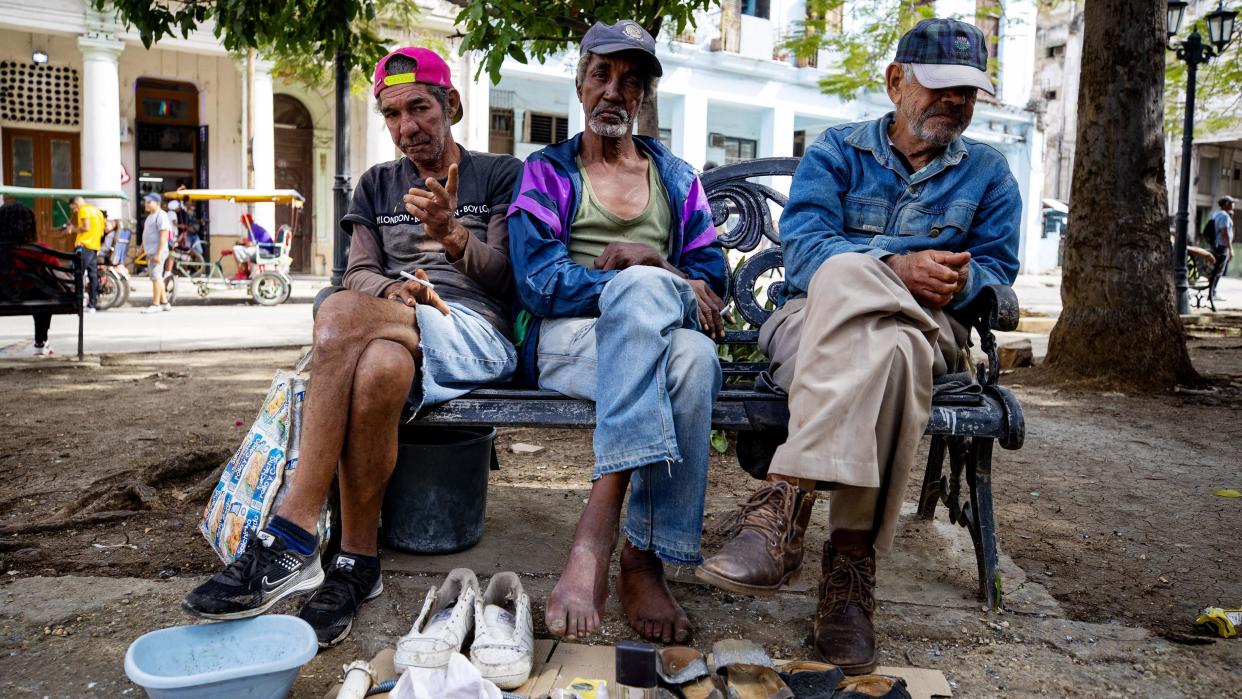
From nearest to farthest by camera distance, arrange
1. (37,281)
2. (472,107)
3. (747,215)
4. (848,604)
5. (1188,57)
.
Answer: (848,604) < (747,215) < (37,281) < (1188,57) < (472,107)

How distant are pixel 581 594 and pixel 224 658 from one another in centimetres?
85

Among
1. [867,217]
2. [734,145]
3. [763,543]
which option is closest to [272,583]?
[763,543]

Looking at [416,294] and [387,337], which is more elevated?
[416,294]

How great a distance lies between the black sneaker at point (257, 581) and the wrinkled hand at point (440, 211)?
3.15ft

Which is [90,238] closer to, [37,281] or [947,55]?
[37,281]

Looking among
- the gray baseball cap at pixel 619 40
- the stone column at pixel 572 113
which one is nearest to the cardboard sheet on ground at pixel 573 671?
the gray baseball cap at pixel 619 40

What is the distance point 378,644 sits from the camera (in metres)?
2.44

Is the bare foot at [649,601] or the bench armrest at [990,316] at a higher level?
the bench armrest at [990,316]

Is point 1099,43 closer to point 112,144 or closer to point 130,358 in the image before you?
point 130,358

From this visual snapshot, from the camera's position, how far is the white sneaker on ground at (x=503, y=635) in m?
2.13

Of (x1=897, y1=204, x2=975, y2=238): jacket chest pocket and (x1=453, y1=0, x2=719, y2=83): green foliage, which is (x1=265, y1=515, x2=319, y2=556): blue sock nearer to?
(x1=897, y1=204, x2=975, y2=238): jacket chest pocket

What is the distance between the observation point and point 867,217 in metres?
2.95

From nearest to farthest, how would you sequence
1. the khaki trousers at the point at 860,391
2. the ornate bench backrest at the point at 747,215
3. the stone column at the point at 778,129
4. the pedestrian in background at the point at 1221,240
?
the khaki trousers at the point at 860,391 < the ornate bench backrest at the point at 747,215 < the pedestrian in background at the point at 1221,240 < the stone column at the point at 778,129

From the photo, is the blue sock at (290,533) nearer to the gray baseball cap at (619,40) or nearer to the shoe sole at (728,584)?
the shoe sole at (728,584)
